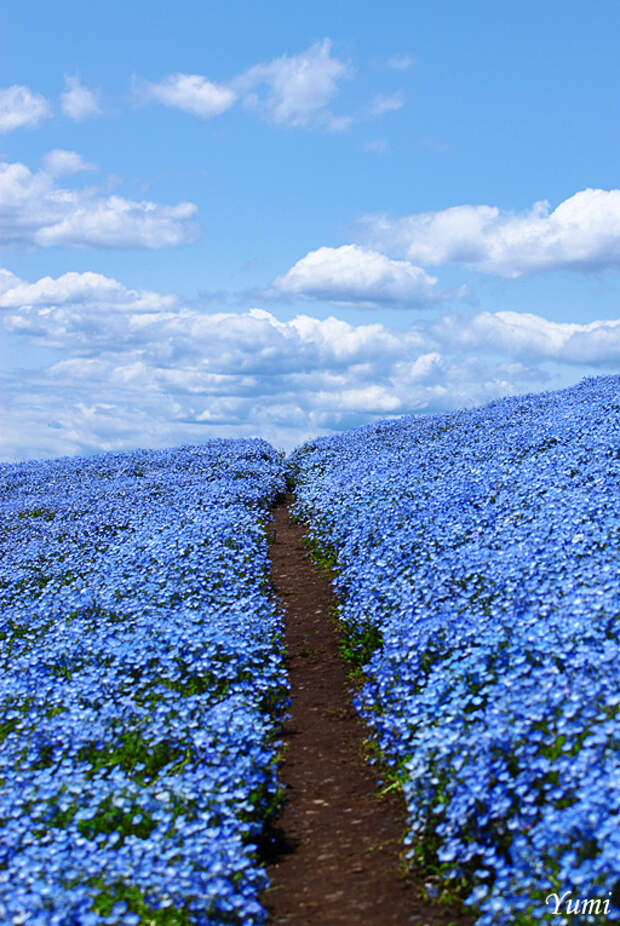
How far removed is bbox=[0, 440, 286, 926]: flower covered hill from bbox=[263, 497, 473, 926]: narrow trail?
32 centimetres

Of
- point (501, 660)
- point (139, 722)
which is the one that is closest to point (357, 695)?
point (501, 660)

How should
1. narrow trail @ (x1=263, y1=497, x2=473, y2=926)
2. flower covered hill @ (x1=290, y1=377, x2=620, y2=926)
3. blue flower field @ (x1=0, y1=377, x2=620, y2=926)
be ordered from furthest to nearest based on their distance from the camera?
narrow trail @ (x1=263, y1=497, x2=473, y2=926)
blue flower field @ (x1=0, y1=377, x2=620, y2=926)
flower covered hill @ (x1=290, y1=377, x2=620, y2=926)

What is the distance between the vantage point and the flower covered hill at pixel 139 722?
16.4ft

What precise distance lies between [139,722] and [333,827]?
1768 millimetres

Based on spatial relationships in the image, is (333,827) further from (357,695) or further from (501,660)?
(501,660)

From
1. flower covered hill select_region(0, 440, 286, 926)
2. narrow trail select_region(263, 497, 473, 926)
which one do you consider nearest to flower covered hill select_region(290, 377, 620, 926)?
narrow trail select_region(263, 497, 473, 926)

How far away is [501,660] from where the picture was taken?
260 inches

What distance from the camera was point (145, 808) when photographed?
571 cm

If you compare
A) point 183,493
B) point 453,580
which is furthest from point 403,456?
point 453,580

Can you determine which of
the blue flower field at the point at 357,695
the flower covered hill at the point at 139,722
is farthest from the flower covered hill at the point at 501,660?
the flower covered hill at the point at 139,722

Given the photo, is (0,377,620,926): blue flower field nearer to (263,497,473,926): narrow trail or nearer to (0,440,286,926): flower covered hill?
(0,440,286,926): flower covered hill

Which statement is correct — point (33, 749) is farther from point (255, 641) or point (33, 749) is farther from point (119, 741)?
point (255, 641)

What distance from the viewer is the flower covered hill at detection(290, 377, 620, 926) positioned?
469 cm

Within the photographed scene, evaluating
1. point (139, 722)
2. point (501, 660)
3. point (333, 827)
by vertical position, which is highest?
point (501, 660)
